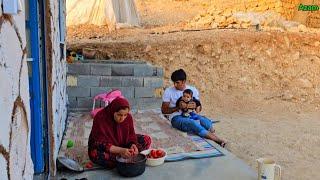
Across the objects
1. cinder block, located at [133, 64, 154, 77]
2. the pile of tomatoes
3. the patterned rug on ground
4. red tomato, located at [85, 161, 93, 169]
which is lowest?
red tomato, located at [85, 161, 93, 169]

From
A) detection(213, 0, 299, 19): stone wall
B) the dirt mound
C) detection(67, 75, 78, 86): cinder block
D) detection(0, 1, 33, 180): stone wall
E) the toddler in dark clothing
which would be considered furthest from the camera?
detection(213, 0, 299, 19): stone wall

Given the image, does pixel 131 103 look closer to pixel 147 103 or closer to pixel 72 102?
pixel 147 103

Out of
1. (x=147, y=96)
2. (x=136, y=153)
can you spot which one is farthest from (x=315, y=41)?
(x=136, y=153)

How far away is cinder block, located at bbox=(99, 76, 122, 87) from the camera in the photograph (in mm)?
5258

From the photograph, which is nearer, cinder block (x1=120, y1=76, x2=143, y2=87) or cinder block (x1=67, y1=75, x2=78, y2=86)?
cinder block (x1=67, y1=75, x2=78, y2=86)

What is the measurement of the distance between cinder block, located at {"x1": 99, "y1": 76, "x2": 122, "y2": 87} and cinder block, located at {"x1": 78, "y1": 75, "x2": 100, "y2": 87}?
0.20 feet

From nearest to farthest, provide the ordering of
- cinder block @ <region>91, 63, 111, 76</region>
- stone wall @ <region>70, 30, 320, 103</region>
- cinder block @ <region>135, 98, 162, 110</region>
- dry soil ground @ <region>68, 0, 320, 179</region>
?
cinder block @ <region>91, 63, 111, 76</region> < cinder block @ <region>135, 98, 162, 110</region> < dry soil ground @ <region>68, 0, 320, 179</region> < stone wall @ <region>70, 30, 320, 103</region>

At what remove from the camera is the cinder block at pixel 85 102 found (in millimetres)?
5180

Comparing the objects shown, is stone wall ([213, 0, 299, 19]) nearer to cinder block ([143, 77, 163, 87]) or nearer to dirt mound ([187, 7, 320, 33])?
dirt mound ([187, 7, 320, 33])

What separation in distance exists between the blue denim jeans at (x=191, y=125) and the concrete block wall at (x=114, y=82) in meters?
1.12

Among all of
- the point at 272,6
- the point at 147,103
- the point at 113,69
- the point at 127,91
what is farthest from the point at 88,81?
the point at 272,6

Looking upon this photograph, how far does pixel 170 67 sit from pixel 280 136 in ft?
8.45

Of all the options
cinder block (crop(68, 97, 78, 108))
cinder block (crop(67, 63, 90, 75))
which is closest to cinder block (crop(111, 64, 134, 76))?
cinder block (crop(67, 63, 90, 75))

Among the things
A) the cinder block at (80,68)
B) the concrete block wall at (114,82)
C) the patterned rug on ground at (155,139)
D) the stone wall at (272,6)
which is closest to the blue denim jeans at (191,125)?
the patterned rug on ground at (155,139)
